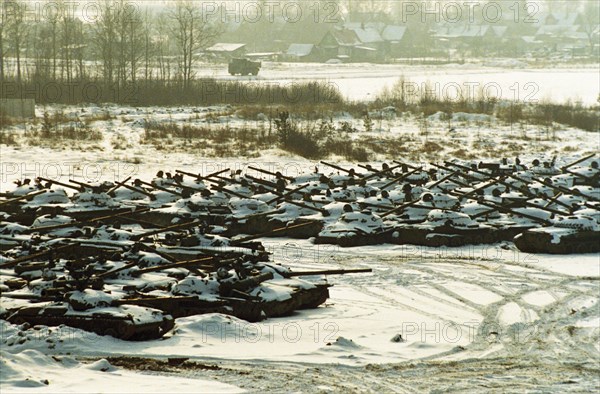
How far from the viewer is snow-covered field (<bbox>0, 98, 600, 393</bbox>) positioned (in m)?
10.1

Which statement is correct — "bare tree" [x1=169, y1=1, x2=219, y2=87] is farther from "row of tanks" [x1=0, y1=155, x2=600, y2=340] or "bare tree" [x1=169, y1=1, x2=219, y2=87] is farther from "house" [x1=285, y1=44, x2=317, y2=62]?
"row of tanks" [x1=0, y1=155, x2=600, y2=340]

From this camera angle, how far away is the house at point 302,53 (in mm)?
91275

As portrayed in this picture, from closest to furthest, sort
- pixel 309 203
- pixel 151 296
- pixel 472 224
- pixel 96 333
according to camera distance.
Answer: pixel 96 333, pixel 151 296, pixel 472 224, pixel 309 203

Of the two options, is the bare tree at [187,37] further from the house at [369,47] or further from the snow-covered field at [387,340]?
the snow-covered field at [387,340]

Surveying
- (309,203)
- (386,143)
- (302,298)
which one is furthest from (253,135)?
(302,298)

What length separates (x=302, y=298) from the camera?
534 inches

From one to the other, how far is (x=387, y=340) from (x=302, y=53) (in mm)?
82038

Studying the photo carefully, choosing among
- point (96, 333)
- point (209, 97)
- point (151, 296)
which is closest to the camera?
point (96, 333)

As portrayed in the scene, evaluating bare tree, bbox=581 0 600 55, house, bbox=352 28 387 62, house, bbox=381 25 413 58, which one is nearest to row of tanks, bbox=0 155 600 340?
house, bbox=352 28 387 62

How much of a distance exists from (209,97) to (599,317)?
120ft

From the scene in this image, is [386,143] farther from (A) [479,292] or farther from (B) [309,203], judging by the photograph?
(A) [479,292]

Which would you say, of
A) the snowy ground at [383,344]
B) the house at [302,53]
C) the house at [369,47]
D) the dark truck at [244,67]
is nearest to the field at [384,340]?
the snowy ground at [383,344]

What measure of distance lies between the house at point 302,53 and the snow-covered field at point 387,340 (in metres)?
73.3

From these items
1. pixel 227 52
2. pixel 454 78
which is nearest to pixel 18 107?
pixel 454 78
